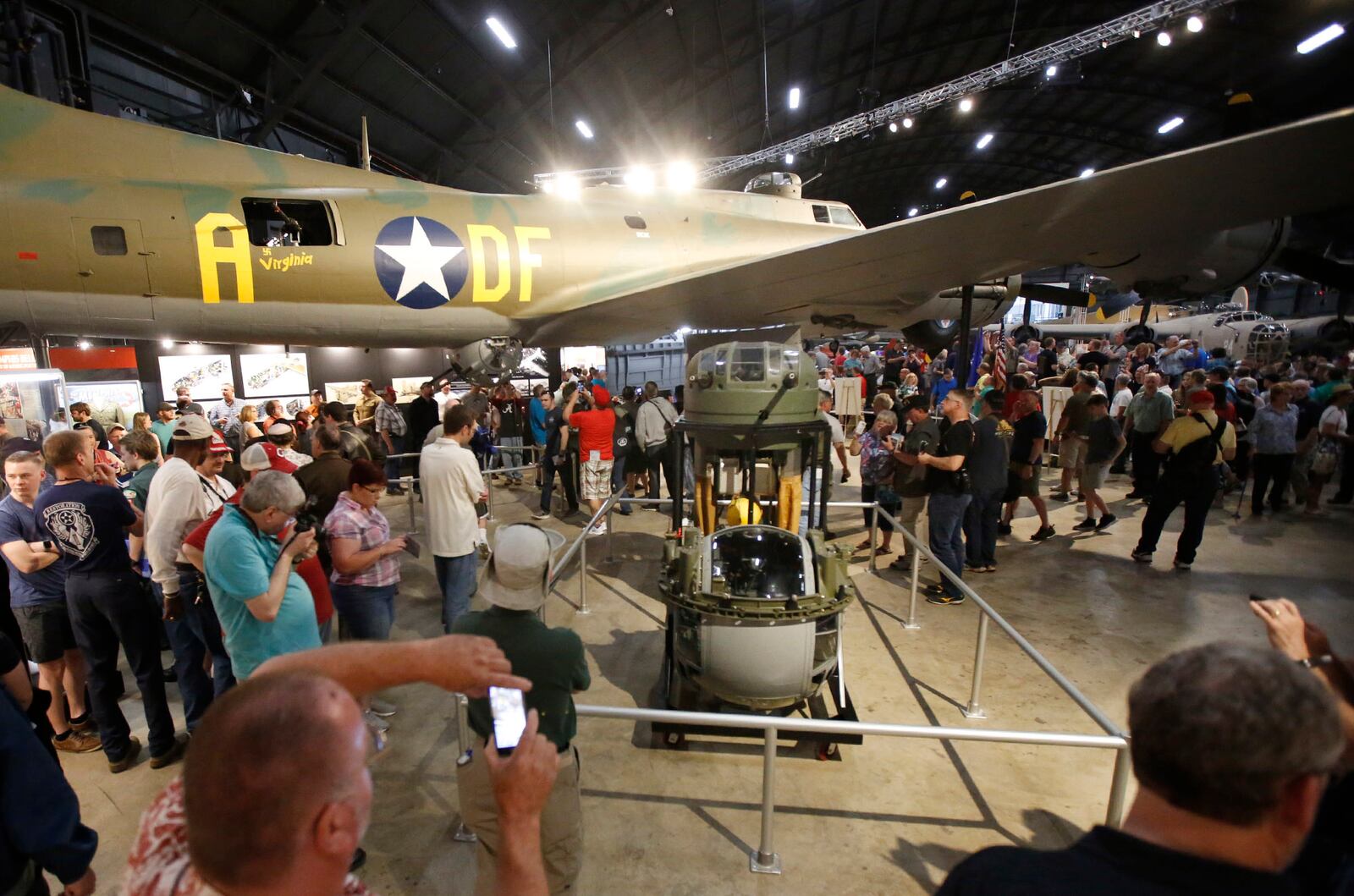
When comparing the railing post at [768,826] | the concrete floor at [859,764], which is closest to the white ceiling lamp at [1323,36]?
the concrete floor at [859,764]

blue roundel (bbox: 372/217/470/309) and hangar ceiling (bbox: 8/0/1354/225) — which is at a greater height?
hangar ceiling (bbox: 8/0/1354/225)

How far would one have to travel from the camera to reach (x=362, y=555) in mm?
3598

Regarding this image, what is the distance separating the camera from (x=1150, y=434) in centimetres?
818

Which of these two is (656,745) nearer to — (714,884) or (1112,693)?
(714,884)

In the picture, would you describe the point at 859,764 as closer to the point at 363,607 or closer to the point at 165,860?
the point at 363,607

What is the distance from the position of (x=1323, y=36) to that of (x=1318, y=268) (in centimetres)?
1844

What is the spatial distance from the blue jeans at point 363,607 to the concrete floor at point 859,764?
69cm

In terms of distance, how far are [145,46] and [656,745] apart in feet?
54.6

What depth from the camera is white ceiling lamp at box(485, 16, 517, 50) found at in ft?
45.4

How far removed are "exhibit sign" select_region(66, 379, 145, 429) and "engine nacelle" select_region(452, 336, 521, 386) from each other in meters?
5.41

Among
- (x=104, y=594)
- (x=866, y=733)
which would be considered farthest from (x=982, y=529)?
(x=104, y=594)

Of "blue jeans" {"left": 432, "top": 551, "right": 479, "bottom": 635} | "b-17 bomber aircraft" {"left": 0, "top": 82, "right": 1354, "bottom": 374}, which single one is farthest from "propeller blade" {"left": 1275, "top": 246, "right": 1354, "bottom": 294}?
"blue jeans" {"left": 432, "top": 551, "right": 479, "bottom": 635}

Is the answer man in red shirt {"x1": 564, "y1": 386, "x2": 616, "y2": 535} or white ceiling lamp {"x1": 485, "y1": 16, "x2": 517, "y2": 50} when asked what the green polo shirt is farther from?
white ceiling lamp {"x1": 485, "y1": 16, "x2": 517, "y2": 50}

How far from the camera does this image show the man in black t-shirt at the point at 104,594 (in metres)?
3.13
